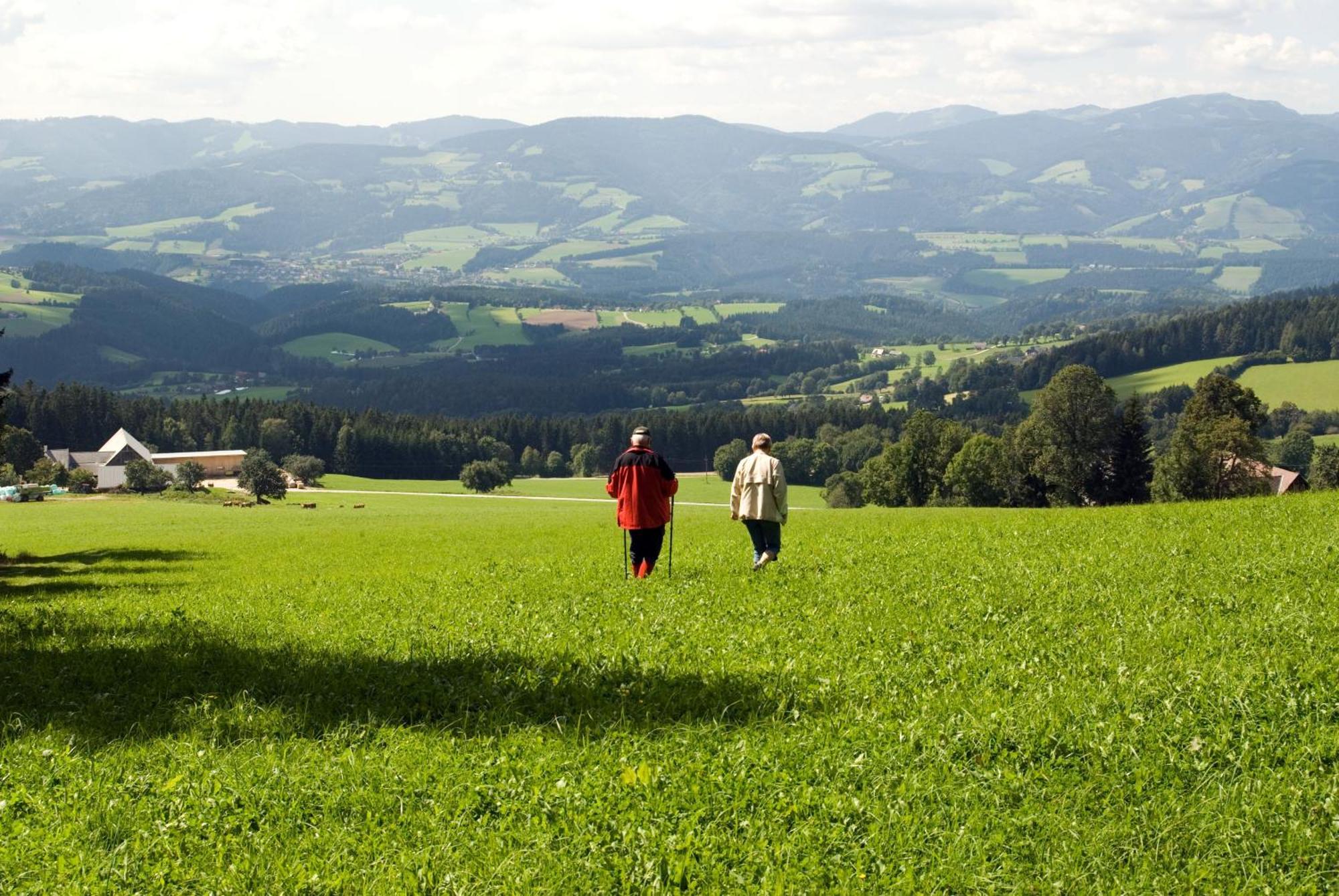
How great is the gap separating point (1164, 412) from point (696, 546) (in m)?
163

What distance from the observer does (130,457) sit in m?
148

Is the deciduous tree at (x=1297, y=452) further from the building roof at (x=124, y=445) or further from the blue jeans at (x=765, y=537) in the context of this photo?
the building roof at (x=124, y=445)

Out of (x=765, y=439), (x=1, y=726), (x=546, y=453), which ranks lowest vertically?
(x=546, y=453)

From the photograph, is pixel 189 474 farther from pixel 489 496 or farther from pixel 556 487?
pixel 556 487

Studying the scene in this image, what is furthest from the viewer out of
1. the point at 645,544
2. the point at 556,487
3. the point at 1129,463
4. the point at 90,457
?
the point at 90,457

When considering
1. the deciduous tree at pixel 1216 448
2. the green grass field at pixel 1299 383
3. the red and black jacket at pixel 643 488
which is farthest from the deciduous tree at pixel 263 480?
the green grass field at pixel 1299 383

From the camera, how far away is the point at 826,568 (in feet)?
58.6

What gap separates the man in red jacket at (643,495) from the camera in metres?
18.5

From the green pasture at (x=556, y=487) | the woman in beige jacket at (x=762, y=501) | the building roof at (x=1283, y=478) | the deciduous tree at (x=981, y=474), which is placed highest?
the woman in beige jacket at (x=762, y=501)

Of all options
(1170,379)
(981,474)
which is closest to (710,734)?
(981,474)

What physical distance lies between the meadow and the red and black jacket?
1.53 metres

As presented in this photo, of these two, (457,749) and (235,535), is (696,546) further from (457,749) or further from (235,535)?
(235,535)

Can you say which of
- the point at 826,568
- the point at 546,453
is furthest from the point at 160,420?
the point at 826,568

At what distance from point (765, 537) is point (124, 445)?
151 meters
